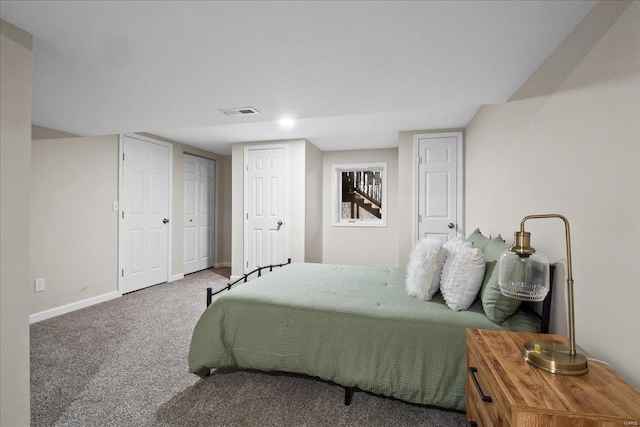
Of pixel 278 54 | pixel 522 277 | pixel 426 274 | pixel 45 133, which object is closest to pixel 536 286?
pixel 522 277

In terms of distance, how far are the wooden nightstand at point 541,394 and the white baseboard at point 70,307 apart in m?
4.00

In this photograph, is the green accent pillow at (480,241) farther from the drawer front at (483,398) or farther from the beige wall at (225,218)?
the beige wall at (225,218)

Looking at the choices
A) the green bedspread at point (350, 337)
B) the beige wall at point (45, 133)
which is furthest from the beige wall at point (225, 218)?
the green bedspread at point (350, 337)

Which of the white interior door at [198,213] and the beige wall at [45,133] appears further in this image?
the white interior door at [198,213]

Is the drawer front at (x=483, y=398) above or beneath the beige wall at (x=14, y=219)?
beneath

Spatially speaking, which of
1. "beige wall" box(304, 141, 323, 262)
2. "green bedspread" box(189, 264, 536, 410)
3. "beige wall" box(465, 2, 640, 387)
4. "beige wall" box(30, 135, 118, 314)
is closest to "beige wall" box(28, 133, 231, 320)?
"beige wall" box(30, 135, 118, 314)

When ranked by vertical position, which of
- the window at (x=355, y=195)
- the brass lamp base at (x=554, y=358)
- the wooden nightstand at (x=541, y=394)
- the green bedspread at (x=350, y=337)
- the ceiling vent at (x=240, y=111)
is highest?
the ceiling vent at (x=240, y=111)

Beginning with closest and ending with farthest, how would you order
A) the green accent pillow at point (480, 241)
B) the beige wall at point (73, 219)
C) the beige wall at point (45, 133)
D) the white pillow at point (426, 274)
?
1. the white pillow at point (426, 274)
2. the green accent pillow at point (480, 241)
3. the beige wall at point (45, 133)
4. the beige wall at point (73, 219)

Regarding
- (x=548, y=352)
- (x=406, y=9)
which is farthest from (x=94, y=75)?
(x=548, y=352)

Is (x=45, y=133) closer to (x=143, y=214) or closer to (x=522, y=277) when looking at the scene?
(x=143, y=214)

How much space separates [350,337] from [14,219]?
5.88 feet

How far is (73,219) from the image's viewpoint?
3430 mm

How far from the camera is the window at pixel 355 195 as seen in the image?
5434 mm

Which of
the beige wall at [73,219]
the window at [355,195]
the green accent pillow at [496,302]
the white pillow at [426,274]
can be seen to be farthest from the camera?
the window at [355,195]
